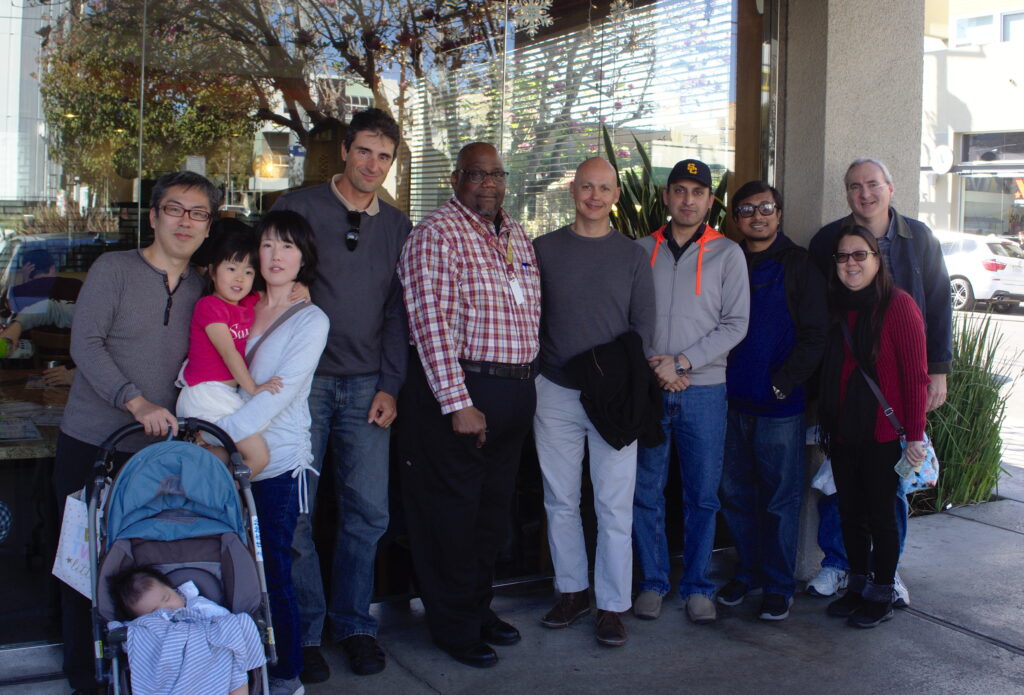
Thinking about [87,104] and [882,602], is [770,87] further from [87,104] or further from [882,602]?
[87,104]

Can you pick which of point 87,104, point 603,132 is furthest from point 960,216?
point 87,104

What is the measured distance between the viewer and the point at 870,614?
4.47m

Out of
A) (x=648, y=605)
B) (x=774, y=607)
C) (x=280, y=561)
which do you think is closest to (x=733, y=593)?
(x=774, y=607)

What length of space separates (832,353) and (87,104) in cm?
476

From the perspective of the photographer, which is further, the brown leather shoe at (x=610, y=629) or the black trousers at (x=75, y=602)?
the brown leather shoe at (x=610, y=629)

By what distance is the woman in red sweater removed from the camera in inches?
168

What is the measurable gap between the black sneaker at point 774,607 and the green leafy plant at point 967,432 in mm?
2407

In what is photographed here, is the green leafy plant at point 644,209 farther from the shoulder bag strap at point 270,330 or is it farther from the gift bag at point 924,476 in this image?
the shoulder bag strap at point 270,330

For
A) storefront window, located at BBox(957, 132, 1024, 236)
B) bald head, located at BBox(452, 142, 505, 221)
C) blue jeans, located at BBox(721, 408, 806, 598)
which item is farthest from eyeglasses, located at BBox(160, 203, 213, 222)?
storefront window, located at BBox(957, 132, 1024, 236)

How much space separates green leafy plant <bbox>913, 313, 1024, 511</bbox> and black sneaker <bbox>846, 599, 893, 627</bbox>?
2.27 meters

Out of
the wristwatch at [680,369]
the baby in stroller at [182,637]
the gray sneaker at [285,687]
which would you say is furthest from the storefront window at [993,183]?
the baby in stroller at [182,637]

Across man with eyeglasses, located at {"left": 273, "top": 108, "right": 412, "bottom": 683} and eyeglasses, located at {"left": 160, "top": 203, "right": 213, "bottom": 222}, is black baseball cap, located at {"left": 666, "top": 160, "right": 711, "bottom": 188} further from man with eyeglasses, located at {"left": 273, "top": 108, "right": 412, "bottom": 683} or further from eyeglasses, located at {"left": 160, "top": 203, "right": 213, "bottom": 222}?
eyeglasses, located at {"left": 160, "top": 203, "right": 213, "bottom": 222}

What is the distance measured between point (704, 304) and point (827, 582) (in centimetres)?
165

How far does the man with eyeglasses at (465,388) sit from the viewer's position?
149 inches
